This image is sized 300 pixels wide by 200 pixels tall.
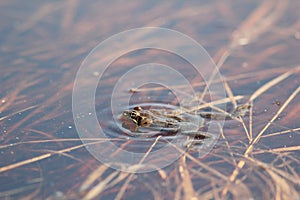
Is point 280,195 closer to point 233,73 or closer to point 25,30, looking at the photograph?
point 233,73

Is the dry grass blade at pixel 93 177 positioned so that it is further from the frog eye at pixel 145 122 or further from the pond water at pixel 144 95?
the frog eye at pixel 145 122

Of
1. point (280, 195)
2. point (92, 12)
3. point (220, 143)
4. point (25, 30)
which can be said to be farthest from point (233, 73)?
point (25, 30)

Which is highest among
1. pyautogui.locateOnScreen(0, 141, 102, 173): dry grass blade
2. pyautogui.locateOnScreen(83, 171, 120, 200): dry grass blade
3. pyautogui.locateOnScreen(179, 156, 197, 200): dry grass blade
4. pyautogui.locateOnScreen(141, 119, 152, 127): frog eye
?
pyautogui.locateOnScreen(141, 119, 152, 127): frog eye

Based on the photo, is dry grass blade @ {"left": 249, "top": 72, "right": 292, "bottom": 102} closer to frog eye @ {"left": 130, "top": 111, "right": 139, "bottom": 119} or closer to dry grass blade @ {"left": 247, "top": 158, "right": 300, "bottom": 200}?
dry grass blade @ {"left": 247, "top": 158, "right": 300, "bottom": 200}

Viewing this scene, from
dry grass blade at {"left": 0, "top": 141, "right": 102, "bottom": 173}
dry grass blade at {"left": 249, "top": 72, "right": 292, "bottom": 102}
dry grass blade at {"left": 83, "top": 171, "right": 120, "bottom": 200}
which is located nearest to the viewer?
dry grass blade at {"left": 83, "top": 171, "right": 120, "bottom": 200}

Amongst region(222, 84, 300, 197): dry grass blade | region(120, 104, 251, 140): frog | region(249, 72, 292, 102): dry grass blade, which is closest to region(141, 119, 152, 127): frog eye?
region(120, 104, 251, 140): frog

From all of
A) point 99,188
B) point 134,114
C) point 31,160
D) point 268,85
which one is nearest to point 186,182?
point 99,188

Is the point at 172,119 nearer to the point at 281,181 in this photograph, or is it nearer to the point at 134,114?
the point at 134,114

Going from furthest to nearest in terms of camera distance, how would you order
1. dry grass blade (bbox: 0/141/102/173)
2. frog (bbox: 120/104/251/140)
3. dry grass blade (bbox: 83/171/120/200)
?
frog (bbox: 120/104/251/140)
dry grass blade (bbox: 0/141/102/173)
dry grass blade (bbox: 83/171/120/200)
